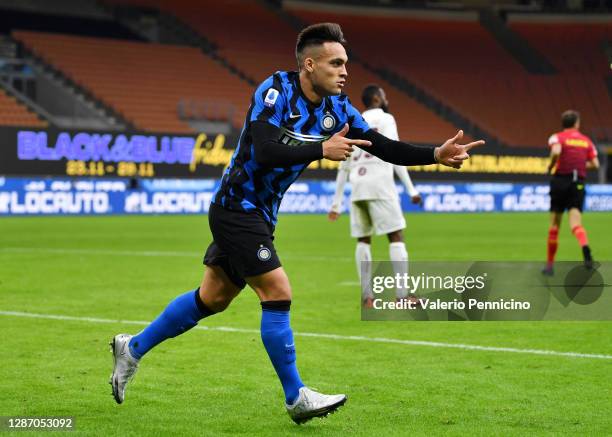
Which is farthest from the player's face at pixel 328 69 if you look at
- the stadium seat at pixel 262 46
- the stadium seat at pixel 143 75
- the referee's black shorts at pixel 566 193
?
the stadium seat at pixel 262 46

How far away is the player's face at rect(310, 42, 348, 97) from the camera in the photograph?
18.8 ft

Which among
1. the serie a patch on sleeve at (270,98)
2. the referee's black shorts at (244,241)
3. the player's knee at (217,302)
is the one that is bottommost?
the player's knee at (217,302)

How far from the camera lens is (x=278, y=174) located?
5828 millimetres

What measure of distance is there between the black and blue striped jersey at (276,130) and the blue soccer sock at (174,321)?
0.62m

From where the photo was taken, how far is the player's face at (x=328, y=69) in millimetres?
5719

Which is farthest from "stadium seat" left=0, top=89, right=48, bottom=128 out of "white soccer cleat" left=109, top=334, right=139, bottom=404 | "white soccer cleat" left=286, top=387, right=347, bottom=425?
"white soccer cleat" left=286, top=387, right=347, bottom=425

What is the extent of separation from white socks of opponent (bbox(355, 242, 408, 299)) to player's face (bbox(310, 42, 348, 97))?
208 inches

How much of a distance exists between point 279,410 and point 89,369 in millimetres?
1808

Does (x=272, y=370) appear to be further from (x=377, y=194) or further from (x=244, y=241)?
(x=377, y=194)

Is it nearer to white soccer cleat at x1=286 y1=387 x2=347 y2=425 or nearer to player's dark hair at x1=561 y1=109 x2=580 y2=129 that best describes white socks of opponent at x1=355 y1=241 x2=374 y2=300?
player's dark hair at x1=561 y1=109 x2=580 y2=129

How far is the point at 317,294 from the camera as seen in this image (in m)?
12.3

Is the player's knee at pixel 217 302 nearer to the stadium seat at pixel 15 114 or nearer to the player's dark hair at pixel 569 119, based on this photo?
the player's dark hair at pixel 569 119

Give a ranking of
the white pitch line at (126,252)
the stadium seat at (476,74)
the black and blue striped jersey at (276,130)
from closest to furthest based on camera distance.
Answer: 1. the black and blue striped jersey at (276,130)
2. the white pitch line at (126,252)
3. the stadium seat at (476,74)

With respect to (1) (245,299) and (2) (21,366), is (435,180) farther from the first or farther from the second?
(2) (21,366)
